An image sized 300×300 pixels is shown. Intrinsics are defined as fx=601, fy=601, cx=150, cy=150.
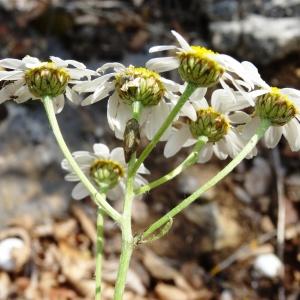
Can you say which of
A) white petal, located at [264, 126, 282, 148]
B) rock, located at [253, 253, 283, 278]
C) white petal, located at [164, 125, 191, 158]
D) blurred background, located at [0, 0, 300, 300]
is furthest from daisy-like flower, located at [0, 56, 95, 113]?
rock, located at [253, 253, 283, 278]

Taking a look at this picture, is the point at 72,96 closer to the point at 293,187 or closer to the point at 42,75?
the point at 42,75

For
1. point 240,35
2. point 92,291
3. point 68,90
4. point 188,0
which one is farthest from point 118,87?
point 188,0

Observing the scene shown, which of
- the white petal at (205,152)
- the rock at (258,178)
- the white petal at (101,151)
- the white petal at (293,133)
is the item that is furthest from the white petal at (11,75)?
the rock at (258,178)

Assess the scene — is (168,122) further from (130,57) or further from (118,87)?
(130,57)

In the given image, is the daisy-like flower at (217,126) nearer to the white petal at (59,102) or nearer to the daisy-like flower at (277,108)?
the daisy-like flower at (277,108)

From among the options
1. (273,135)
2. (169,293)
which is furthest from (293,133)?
(169,293)
